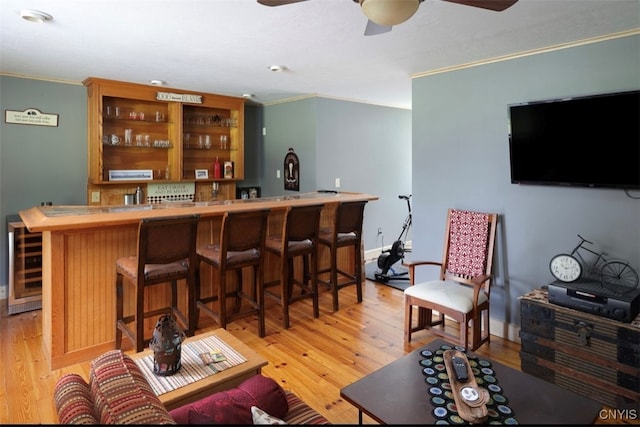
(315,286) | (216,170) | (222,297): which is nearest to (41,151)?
(216,170)

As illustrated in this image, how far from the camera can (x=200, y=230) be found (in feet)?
11.0

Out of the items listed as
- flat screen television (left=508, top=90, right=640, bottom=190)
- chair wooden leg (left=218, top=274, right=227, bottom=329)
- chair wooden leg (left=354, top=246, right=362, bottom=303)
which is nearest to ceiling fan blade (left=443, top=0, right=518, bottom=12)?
flat screen television (left=508, top=90, right=640, bottom=190)

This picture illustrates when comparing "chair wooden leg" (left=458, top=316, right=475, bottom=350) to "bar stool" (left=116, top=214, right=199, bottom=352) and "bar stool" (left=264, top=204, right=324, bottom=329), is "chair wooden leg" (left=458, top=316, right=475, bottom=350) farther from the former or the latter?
"bar stool" (left=116, top=214, right=199, bottom=352)

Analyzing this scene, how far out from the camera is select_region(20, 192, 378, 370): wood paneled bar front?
262 cm

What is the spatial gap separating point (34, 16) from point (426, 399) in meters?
3.04

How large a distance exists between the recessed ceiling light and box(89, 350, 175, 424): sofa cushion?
2.18m

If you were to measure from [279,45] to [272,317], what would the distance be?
2.33 m

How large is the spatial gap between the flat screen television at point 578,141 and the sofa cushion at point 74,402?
3.07 meters

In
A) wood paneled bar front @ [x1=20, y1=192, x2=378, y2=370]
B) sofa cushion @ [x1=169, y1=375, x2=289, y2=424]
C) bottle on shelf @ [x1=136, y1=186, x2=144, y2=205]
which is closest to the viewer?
sofa cushion @ [x1=169, y1=375, x2=289, y2=424]

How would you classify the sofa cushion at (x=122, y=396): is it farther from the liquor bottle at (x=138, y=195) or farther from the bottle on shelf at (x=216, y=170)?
the bottle on shelf at (x=216, y=170)

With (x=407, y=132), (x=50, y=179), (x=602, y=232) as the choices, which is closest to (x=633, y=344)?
(x=602, y=232)

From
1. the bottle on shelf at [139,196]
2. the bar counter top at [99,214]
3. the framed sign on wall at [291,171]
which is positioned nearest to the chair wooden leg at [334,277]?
the bar counter top at [99,214]

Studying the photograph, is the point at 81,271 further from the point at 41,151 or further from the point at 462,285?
the point at 462,285

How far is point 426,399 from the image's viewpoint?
172cm
